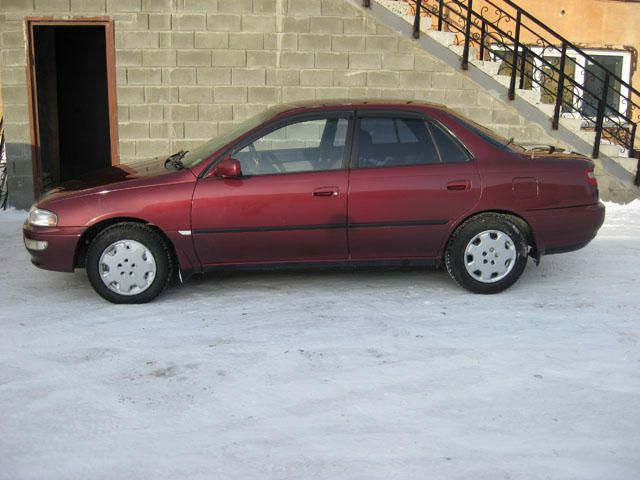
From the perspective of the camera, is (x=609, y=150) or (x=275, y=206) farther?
(x=609, y=150)

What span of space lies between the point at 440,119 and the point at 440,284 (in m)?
1.34

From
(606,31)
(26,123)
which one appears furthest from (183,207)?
(606,31)

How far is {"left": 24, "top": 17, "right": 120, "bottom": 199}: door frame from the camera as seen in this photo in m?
9.33

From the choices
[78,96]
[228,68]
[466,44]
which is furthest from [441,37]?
[78,96]

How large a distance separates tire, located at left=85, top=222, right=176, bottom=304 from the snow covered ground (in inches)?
6.5

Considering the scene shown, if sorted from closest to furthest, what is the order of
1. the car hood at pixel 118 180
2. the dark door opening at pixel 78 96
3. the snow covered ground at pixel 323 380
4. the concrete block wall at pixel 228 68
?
the snow covered ground at pixel 323 380 → the car hood at pixel 118 180 → the concrete block wall at pixel 228 68 → the dark door opening at pixel 78 96

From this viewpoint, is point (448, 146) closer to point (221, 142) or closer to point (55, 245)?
point (221, 142)

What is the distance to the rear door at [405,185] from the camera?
19.2 feet

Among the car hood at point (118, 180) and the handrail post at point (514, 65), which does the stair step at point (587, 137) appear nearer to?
the handrail post at point (514, 65)

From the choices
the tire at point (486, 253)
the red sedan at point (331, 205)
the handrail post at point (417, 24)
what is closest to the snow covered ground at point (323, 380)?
the tire at point (486, 253)

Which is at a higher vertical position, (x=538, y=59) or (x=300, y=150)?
(x=538, y=59)

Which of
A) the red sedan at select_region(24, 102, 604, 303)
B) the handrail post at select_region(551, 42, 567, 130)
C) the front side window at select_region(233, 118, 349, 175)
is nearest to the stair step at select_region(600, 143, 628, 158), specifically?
the handrail post at select_region(551, 42, 567, 130)

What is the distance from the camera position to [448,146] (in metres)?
5.98

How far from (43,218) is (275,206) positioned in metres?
1.70
